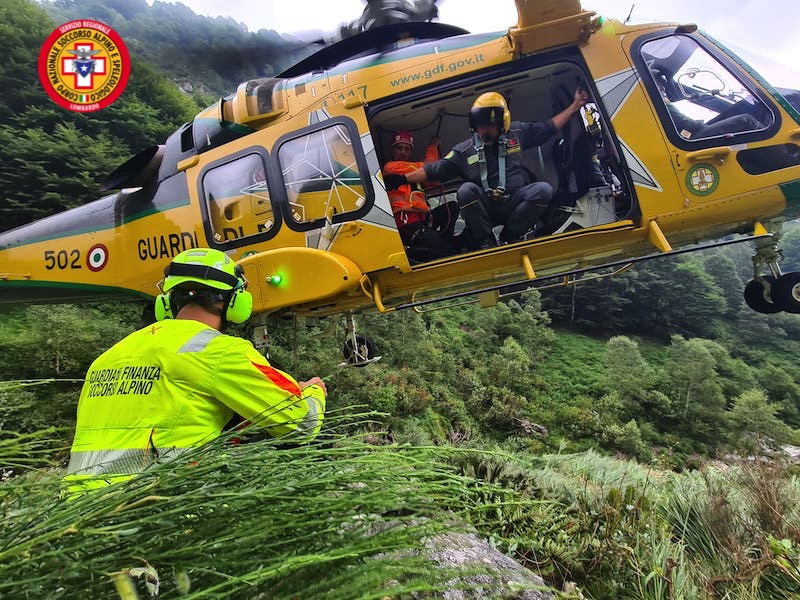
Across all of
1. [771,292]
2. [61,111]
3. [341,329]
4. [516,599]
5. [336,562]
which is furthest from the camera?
[61,111]

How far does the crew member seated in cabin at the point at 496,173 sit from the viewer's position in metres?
3.78

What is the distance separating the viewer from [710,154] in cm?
329

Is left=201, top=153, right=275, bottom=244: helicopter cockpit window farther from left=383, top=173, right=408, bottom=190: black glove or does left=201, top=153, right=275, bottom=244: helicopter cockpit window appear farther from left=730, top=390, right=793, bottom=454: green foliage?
left=730, top=390, right=793, bottom=454: green foliage

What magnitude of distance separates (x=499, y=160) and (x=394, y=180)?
1.13 m

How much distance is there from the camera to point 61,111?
40.6ft

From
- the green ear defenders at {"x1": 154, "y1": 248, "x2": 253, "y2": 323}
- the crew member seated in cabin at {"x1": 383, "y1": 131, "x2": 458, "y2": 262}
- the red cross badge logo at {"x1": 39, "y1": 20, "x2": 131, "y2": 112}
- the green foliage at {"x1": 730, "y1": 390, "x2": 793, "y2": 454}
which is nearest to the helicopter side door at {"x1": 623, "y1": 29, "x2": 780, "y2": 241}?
the crew member seated in cabin at {"x1": 383, "y1": 131, "x2": 458, "y2": 262}

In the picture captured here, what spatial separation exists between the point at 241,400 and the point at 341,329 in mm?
9385

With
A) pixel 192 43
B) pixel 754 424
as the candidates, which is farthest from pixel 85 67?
pixel 754 424

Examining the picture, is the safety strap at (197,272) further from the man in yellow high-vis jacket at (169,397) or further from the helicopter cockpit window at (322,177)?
the helicopter cockpit window at (322,177)

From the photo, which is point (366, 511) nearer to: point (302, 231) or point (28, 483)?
point (28, 483)

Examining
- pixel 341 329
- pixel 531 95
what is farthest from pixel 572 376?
pixel 531 95

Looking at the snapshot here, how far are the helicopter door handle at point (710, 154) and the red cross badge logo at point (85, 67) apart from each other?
28.0 ft

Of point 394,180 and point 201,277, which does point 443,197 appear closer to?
point 394,180

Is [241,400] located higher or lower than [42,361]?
lower
